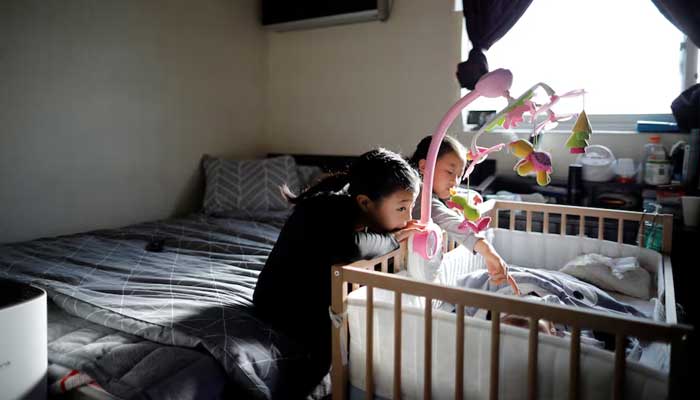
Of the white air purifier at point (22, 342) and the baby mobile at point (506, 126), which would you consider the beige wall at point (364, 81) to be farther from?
the white air purifier at point (22, 342)

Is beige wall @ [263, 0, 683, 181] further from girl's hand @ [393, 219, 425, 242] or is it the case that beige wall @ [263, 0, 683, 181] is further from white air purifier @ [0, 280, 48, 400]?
white air purifier @ [0, 280, 48, 400]

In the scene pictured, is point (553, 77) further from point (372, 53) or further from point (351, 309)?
point (351, 309)

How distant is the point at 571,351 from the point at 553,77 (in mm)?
2179

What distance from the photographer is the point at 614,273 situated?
5.43 feet

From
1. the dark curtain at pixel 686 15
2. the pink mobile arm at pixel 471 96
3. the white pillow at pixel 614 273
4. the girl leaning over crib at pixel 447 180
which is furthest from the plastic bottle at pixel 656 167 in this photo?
the pink mobile arm at pixel 471 96

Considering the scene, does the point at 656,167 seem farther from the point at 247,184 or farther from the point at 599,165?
the point at 247,184

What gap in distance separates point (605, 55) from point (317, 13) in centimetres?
162

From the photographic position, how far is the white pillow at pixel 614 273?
1.63 metres

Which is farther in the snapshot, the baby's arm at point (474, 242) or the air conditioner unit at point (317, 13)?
the air conditioner unit at point (317, 13)

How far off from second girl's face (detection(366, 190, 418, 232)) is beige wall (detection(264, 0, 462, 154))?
1.72 metres

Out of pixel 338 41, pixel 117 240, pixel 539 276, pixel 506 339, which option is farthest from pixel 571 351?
pixel 338 41

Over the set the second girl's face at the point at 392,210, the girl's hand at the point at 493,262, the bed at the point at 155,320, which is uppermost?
the second girl's face at the point at 392,210

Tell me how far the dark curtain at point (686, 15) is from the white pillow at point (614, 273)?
43.7 inches

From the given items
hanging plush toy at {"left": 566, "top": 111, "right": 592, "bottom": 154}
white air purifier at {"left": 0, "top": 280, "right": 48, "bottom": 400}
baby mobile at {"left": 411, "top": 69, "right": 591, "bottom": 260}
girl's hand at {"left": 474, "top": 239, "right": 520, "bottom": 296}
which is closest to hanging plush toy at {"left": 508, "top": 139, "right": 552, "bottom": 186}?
baby mobile at {"left": 411, "top": 69, "right": 591, "bottom": 260}
